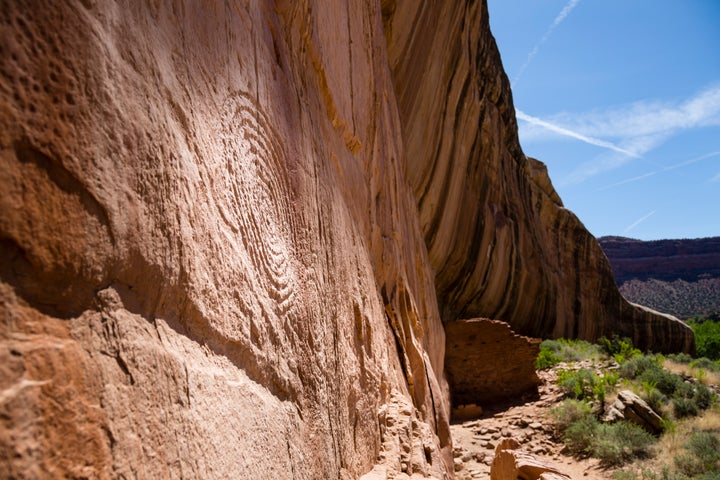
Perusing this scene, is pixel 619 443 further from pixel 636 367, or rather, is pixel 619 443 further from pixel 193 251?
pixel 193 251

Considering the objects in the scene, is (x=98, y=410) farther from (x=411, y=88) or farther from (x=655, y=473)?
(x=411, y=88)

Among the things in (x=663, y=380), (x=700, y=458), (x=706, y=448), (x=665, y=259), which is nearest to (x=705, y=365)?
(x=663, y=380)

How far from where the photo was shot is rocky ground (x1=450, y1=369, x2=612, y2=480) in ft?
19.7

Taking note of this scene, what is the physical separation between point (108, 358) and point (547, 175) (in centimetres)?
1688

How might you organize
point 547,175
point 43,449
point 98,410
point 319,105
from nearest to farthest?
point 43,449
point 98,410
point 319,105
point 547,175

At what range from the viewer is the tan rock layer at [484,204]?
827 cm

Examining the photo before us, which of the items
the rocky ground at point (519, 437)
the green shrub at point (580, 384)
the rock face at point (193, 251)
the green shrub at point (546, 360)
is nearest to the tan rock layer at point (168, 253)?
the rock face at point (193, 251)

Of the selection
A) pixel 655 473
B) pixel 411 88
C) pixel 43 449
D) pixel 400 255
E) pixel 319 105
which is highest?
pixel 411 88

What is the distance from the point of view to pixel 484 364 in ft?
29.3

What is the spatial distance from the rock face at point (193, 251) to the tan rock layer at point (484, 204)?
389 cm

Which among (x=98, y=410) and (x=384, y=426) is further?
(x=384, y=426)

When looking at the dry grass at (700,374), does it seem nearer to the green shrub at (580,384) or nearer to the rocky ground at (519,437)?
the green shrub at (580,384)

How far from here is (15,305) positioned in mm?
799

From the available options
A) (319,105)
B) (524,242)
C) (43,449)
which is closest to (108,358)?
(43,449)
